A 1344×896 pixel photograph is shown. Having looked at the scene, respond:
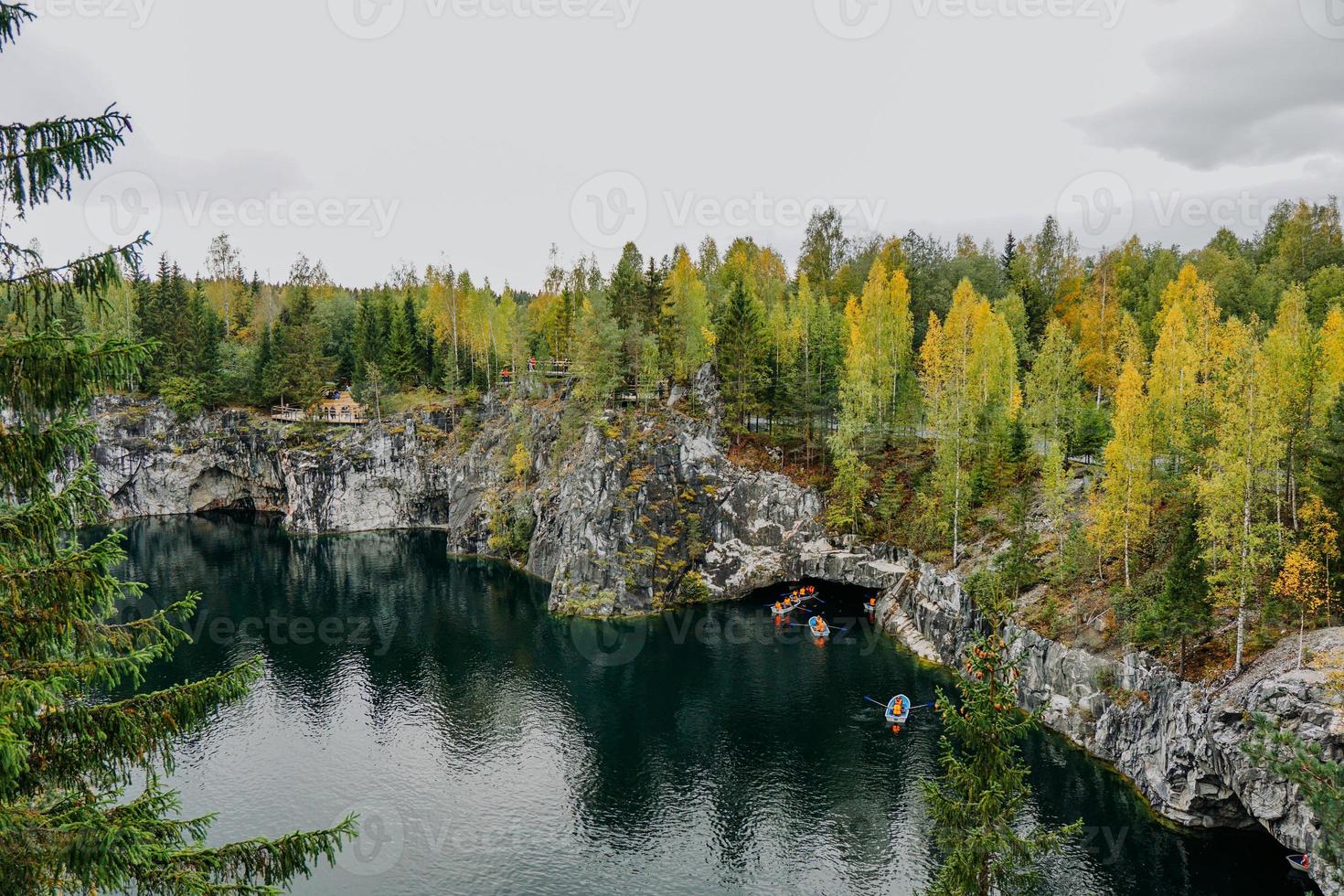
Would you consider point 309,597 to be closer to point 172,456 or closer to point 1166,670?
point 172,456

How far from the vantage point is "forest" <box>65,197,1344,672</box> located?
120 feet

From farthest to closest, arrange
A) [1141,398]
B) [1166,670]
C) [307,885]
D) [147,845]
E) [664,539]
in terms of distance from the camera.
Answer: [664,539] < [1141,398] < [1166,670] < [307,885] < [147,845]

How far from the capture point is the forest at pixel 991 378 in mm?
36719

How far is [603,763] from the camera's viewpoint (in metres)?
44.1

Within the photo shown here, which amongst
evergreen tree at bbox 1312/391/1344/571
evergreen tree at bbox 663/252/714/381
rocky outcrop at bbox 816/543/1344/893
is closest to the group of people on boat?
rocky outcrop at bbox 816/543/1344/893

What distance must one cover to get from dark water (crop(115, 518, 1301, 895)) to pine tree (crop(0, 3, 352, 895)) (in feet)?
81.9

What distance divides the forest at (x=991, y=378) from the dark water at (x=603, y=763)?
1031 centimetres

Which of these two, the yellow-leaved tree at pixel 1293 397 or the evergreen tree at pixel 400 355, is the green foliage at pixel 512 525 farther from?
the yellow-leaved tree at pixel 1293 397

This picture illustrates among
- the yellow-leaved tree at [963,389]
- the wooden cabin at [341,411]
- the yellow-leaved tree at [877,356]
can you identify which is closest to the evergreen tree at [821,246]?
the yellow-leaved tree at [877,356]

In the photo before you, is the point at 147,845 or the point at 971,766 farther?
the point at 971,766

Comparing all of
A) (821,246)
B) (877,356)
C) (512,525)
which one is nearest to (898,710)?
(877,356)

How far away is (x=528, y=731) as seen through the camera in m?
47.4

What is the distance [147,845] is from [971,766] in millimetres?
→ 18503

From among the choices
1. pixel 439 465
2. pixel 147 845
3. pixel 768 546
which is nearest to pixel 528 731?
pixel 768 546
